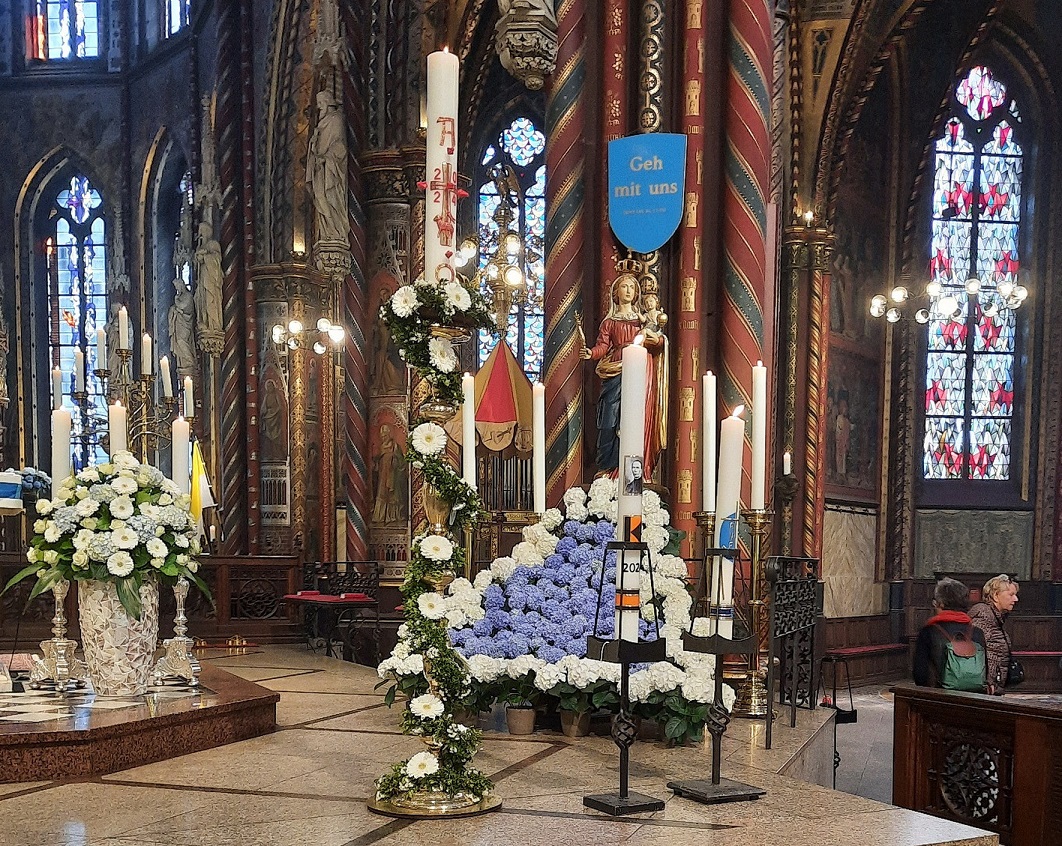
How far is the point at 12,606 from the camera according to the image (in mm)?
9992

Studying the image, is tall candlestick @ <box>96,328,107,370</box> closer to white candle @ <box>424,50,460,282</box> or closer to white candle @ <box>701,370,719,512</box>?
white candle @ <box>701,370,719,512</box>

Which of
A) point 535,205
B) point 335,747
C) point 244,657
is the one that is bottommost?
point 244,657

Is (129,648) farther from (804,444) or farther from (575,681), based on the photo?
(804,444)

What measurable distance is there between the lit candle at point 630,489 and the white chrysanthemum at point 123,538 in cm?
245

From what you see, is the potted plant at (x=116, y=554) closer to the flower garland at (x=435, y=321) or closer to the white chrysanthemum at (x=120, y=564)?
the white chrysanthemum at (x=120, y=564)

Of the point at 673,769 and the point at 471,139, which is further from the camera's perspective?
the point at 471,139

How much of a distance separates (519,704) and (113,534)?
6.26 ft

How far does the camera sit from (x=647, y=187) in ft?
25.2

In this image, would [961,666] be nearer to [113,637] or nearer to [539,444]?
[539,444]

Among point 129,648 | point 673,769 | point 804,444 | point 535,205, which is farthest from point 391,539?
point 673,769

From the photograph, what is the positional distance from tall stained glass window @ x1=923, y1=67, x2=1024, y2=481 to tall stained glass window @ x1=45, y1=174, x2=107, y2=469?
16325 millimetres

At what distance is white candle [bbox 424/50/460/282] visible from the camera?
12.2 feet

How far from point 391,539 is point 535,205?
25.8 ft

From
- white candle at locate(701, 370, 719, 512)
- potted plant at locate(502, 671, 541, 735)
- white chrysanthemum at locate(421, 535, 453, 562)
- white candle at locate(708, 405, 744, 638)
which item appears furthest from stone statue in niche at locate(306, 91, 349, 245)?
white chrysanthemum at locate(421, 535, 453, 562)
